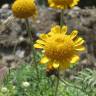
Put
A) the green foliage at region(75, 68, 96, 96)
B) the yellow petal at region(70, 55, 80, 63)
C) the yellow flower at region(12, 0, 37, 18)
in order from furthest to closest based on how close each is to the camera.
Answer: the yellow flower at region(12, 0, 37, 18)
the green foliage at region(75, 68, 96, 96)
the yellow petal at region(70, 55, 80, 63)

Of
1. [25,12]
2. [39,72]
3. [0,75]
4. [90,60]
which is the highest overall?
[25,12]

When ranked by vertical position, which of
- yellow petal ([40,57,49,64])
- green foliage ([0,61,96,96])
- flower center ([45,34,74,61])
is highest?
flower center ([45,34,74,61])

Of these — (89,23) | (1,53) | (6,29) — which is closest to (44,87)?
(1,53)

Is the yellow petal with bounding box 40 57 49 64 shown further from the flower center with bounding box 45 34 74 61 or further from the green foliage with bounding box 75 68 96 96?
the green foliage with bounding box 75 68 96 96

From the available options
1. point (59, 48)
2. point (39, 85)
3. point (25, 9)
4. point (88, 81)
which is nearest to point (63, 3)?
point (25, 9)

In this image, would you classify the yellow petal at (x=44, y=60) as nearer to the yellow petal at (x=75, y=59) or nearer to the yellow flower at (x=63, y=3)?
the yellow petal at (x=75, y=59)

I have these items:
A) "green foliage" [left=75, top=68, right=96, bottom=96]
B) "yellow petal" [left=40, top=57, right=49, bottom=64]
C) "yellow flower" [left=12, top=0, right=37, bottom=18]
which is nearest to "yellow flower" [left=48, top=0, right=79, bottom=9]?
"yellow flower" [left=12, top=0, right=37, bottom=18]

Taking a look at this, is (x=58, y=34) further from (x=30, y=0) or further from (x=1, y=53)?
(x=1, y=53)

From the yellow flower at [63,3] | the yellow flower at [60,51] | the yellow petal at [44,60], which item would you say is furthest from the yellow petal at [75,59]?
the yellow flower at [63,3]
